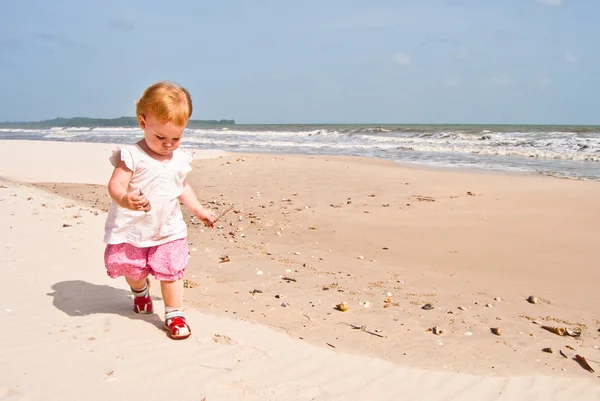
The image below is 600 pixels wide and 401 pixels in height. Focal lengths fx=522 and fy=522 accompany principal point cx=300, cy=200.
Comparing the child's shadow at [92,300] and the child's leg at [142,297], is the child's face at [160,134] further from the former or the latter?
the child's shadow at [92,300]

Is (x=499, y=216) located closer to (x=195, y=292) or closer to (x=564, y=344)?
(x=564, y=344)

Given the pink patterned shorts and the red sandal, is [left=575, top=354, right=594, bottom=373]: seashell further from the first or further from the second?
the pink patterned shorts

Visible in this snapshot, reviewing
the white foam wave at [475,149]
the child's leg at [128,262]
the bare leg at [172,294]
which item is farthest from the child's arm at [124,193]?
the white foam wave at [475,149]

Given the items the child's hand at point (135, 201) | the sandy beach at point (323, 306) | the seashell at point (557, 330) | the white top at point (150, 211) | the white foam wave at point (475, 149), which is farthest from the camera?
the white foam wave at point (475, 149)

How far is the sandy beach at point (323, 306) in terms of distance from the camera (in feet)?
8.91

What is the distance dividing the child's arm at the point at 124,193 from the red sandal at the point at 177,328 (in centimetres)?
73

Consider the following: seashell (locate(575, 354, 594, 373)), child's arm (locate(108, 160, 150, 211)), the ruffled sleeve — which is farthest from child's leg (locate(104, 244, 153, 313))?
seashell (locate(575, 354, 594, 373))

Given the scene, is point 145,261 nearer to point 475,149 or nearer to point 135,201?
point 135,201

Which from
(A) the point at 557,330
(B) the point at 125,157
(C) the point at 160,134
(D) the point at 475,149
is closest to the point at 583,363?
(A) the point at 557,330

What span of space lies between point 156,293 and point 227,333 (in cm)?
103

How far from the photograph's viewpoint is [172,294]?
3287mm

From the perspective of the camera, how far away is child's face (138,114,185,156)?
306 centimetres

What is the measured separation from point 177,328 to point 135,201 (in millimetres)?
817

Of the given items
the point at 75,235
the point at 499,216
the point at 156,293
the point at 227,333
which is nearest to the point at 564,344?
the point at 227,333
